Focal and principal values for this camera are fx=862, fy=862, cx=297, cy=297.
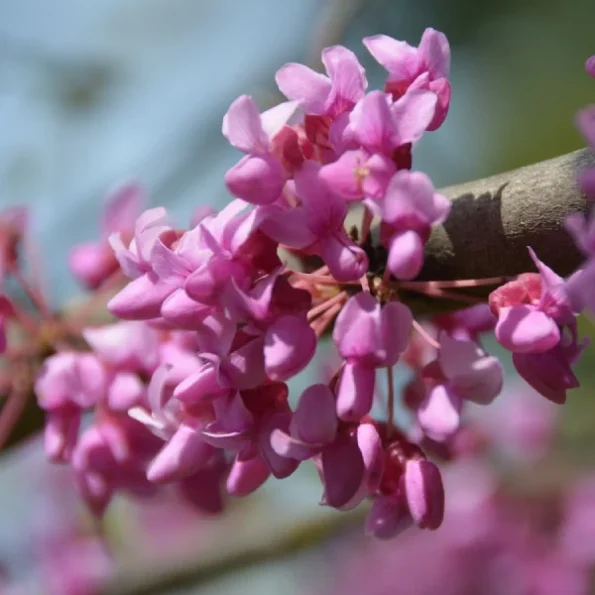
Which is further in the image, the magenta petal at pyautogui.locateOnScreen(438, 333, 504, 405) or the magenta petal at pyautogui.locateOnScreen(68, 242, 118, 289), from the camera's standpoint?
the magenta petal at pyautogui.locateOnScreen(68, 242, 118, 289)

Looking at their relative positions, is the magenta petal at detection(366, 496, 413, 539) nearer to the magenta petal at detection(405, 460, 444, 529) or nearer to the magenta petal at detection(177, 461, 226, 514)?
the magenta petal at detection(405, 460, 444, 529)

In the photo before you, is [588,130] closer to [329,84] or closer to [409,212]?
[409,212]

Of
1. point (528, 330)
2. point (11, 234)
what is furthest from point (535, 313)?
point (11, 234)

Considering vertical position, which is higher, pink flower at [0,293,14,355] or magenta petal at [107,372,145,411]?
pink flower at [0,293,14,355]

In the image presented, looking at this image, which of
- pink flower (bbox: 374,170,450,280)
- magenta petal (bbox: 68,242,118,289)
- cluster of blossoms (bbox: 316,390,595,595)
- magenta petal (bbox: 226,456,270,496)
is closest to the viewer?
pink flower (bbox: 374,170,450,280)

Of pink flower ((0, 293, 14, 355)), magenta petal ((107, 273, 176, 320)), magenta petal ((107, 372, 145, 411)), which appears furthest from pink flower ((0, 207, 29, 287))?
magenta petal ((107, 273, 176, 320))

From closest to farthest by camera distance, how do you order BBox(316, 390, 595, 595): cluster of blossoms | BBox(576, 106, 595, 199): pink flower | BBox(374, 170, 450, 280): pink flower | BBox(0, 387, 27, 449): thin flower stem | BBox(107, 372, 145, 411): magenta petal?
BBox(576, 106, 595, 199): pink flower, BBox(374, 170, 450, 280): pink flower, BBox(107, 372, 145, 411): magenta petal, BBox(0, 387, 27, 449): thin flower stem, BBox(316, 390, 595, 595): cluster of blossoms

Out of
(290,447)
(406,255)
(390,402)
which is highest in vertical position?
(406,255)
